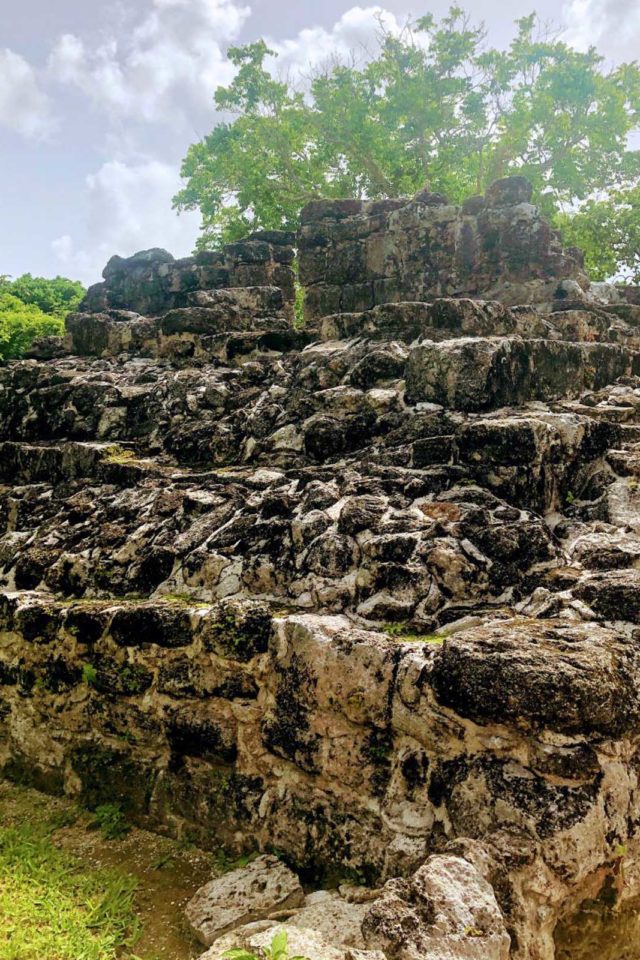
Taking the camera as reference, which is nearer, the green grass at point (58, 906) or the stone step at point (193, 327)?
the green grass at point (58, 906)

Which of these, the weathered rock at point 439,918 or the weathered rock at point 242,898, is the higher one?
the weathered rock at point 439,918

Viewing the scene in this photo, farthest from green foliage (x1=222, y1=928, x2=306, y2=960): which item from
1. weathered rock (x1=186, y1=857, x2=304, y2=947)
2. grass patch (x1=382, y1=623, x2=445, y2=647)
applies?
grass patch (x1=382, y1=623, x2=445, y2=647)

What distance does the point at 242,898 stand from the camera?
312 cm

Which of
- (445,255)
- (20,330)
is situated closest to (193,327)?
(445,255)

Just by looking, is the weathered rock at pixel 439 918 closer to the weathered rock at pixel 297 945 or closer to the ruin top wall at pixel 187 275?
the weathered rock at pixel 297 945

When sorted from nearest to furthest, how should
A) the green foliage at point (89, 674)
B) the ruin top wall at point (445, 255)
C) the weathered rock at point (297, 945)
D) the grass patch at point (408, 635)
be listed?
the weathered rock at point (297, 945) → the grass patch at point (408, 635) → the green foliage at point (89, 674) → the ruin top wall at point (445, 255)

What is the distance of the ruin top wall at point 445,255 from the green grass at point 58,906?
6031 mm

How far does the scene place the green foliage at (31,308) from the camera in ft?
36.9

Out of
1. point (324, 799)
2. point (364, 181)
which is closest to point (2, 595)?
point (324, 799)

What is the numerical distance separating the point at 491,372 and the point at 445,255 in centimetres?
365

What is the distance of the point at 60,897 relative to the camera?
3201 mm

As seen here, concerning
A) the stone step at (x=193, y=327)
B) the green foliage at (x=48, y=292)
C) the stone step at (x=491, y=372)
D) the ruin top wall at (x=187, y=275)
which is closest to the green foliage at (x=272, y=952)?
the stone step at (x=491, y=372)

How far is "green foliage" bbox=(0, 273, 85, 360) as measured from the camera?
36.9ft

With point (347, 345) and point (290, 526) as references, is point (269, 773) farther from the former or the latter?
point (347, 345)
